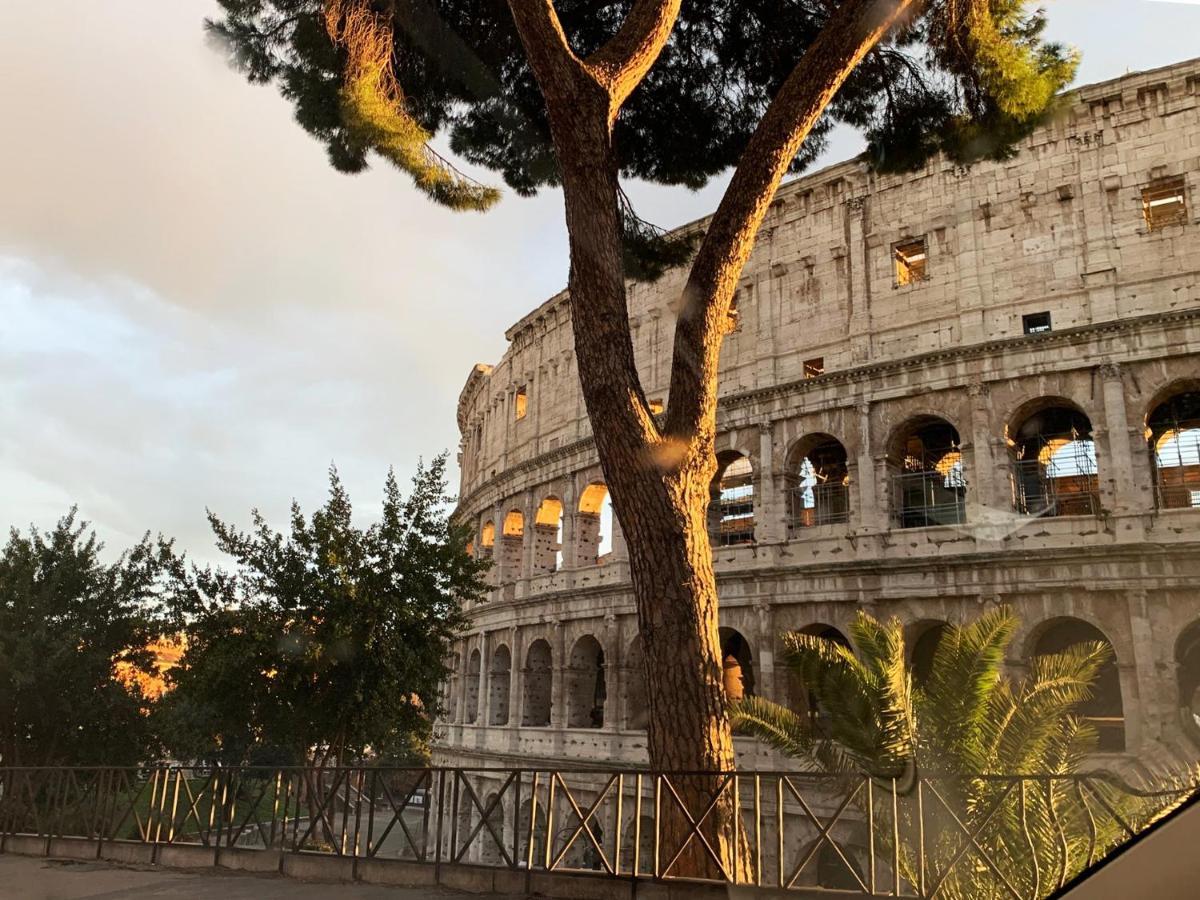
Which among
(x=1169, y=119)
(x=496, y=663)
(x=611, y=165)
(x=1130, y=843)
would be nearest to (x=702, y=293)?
(x=611, y=165)

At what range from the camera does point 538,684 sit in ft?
80.6

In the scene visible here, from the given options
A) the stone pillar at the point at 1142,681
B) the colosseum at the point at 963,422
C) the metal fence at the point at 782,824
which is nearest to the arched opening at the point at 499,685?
Answer: the colosseum at the point at 963,422

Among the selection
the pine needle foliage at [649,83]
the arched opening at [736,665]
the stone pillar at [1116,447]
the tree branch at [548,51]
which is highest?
the pine needle foliage at [649,83]

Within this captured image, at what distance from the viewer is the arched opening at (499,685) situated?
26.0 metres

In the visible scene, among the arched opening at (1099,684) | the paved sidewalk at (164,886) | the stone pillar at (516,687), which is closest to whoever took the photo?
the paved sidewalk at (164,886)

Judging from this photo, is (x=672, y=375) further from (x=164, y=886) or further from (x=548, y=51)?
(x=164, y=886)

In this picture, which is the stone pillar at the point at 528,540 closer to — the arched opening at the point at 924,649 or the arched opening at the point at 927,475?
the arched opening at the point at 927,475

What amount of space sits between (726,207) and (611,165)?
1.01 meters

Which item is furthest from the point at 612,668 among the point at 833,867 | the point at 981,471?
the point at 981,471

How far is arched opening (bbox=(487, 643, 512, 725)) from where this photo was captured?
1025 inches

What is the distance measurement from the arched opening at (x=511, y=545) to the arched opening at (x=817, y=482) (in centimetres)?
938

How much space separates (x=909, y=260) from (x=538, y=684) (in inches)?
553

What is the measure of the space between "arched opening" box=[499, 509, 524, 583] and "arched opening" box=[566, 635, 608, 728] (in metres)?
3.99

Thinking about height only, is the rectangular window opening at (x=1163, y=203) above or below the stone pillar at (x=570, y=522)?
above
